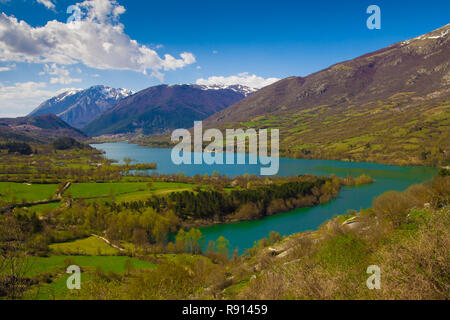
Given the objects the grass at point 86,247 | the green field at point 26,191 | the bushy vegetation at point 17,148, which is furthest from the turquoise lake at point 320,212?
the bushy vegetation at point 17,148

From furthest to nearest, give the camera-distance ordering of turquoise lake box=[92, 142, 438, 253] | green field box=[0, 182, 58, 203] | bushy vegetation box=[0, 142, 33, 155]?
bushy vegetation box=[0, 142, 33, 155] < green field box=[0, 182, 58, 203] < turquoise lake box=[92, 142, 438, 253]

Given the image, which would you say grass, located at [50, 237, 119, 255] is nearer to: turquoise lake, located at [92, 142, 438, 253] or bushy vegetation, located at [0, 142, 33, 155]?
turquoise lake, located at [92, 142, 438, 253]

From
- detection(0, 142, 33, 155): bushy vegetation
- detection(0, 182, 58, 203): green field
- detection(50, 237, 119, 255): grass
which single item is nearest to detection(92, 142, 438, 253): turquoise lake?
detection(50, 237, 119, 255): grass

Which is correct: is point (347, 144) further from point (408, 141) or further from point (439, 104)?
point (439, 104)

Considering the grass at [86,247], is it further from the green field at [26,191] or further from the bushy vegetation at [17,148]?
the bushy vegetation at [17,148]

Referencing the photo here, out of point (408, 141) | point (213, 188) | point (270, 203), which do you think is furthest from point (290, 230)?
point (408, 141)
